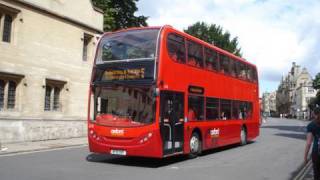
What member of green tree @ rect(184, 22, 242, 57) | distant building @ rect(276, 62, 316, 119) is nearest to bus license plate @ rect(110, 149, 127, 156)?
green tree @ rect(184, 22, 242, 57)

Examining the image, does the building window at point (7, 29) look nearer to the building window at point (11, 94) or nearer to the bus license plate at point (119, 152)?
the building window at point (11, 94)

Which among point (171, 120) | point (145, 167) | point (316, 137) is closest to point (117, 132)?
point (145, 167)

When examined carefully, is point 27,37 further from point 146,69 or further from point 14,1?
point 146,69

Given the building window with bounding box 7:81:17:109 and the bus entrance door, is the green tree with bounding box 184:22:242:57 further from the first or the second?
the bus entrance door

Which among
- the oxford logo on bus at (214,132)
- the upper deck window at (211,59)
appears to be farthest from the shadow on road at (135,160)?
the upper deck window at (211,59)

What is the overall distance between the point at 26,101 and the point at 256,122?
1142cm

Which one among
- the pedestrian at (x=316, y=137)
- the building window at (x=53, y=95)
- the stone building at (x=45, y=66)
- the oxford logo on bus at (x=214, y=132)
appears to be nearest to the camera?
the pedestrian at (x=316, y=137)

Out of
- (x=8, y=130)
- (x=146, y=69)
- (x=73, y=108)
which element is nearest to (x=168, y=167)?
(x=146, y=69)

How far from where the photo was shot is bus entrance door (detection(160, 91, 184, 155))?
1345cm

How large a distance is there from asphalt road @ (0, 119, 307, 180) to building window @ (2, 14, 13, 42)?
23.1ft

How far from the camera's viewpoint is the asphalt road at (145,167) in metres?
11.4

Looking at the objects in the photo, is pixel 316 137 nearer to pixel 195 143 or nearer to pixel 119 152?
pixel 119 152

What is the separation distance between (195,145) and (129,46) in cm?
430

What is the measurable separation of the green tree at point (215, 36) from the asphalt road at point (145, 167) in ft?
125
